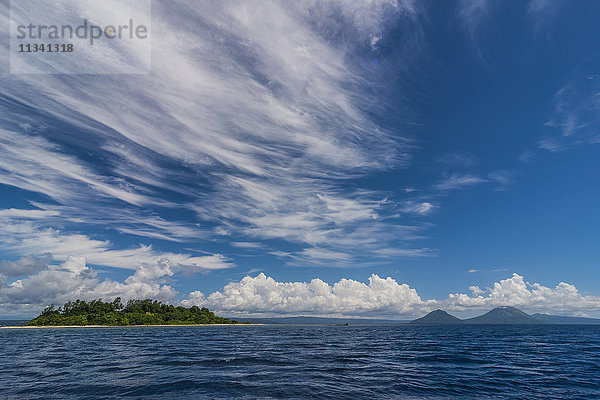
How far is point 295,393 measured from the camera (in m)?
19.8

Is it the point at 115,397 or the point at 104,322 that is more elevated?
the point at 115,397

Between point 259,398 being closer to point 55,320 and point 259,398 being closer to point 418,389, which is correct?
point 418,389

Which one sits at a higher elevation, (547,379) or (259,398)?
(259,398)

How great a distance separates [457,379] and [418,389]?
6.86 metres

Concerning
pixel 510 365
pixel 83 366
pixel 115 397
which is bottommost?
pixel 510 365

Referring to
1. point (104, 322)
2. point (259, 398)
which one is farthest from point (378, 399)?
point (104, 322)

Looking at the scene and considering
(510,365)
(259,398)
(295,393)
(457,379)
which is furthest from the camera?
(510,365)

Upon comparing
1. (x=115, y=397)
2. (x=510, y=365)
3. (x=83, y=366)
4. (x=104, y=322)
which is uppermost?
(x=115, y=397)

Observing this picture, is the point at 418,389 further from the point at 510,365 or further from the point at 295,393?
the point at 510,365

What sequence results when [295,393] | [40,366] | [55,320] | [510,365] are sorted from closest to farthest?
[295,393] → [40,366] → [510,365] → [55,320]

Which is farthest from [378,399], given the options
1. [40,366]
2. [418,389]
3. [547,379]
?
[40,366]

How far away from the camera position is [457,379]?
2642cm

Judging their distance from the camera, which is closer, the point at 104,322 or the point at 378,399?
the point at 378,399

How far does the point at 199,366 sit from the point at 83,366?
12.1 meters
